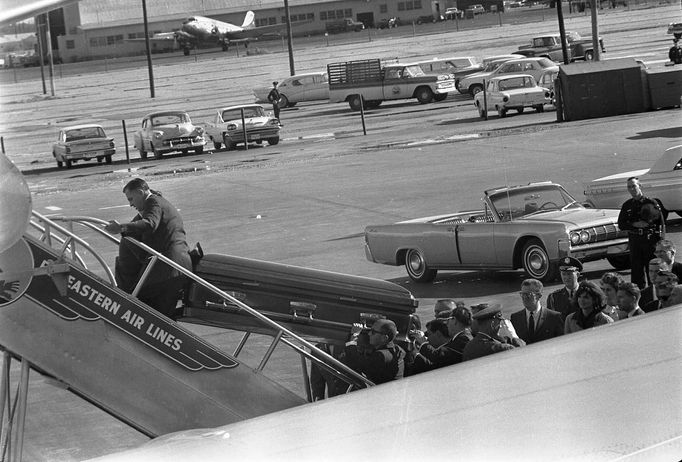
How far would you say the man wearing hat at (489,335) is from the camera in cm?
662

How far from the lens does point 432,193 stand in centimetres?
1625

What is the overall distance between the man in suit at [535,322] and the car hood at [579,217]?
396 centimetres

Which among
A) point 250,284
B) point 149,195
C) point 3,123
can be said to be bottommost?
point 250,284

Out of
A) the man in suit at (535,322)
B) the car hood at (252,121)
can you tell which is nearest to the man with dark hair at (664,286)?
the man in suit at (535,322)

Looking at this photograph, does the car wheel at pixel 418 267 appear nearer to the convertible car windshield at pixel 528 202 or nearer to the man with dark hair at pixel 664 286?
the convertible car windshield at pixel 528 202

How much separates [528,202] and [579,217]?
0.62 m

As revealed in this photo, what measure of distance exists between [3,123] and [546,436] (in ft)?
14.3

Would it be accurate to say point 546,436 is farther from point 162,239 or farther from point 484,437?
point 162,239

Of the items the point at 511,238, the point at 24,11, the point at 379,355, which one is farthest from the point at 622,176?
the point at 24,11

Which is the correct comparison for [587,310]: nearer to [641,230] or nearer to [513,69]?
[641,230]

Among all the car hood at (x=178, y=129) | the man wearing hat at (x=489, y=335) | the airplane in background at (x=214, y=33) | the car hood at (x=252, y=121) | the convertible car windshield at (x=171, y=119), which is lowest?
the man wearing hat at (x=489, y=335)

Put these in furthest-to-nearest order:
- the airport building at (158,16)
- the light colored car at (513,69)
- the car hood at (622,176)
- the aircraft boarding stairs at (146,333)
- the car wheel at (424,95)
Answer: the light colored car at (513,69), the car wheel at (424,95), the car hood at (622,176), the airport building at (158,16), the aircraft boarding stairs at (146,333)

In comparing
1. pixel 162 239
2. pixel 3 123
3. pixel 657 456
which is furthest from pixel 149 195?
pixel 657 456

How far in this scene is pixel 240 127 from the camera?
16344mm
